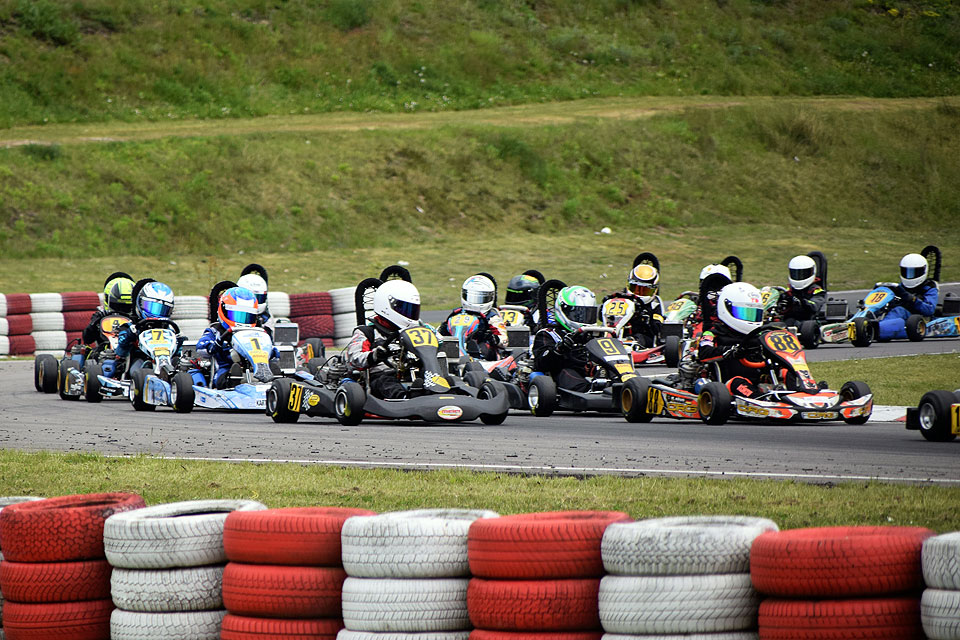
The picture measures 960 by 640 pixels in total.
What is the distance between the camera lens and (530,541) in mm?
5059

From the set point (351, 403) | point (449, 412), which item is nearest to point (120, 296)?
point (351, 403)

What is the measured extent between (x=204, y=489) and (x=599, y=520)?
449 centimetres

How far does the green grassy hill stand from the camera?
164ft

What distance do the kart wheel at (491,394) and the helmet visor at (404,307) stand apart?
3.47 feet

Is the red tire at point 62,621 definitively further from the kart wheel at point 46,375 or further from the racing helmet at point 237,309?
the kart wheel at point 46,375

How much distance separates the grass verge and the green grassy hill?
130 ft

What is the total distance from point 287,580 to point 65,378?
13335 mm

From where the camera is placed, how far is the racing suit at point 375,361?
14.3 metres

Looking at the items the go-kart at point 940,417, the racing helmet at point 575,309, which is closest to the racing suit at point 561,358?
the racing helmet at point 575,309

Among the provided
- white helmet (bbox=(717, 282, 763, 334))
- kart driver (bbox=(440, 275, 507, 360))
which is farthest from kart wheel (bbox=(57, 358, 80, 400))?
white helmet (bbox=(717, 282, 763, 334))

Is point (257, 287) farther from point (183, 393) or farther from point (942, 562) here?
point (942, 562)

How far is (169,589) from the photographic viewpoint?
221 inches

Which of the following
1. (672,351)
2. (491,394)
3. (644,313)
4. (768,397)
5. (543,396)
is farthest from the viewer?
(644,313)

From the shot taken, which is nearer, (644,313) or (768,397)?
(768,397)
